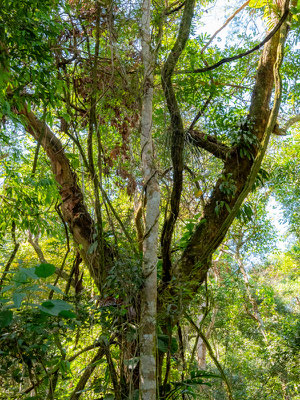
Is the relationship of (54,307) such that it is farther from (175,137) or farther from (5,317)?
(175,137)

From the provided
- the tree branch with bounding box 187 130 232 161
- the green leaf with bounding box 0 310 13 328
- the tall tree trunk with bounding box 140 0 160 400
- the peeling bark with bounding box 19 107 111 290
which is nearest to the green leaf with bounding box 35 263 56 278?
the green leaf with bounding box 0 310 13 328

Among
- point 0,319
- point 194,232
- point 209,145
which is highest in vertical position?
point 209,145

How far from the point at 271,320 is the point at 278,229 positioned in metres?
2.01

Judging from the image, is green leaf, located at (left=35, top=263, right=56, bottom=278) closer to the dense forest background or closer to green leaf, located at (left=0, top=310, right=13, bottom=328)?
the dense forest background

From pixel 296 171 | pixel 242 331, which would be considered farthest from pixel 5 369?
pixel 242 331

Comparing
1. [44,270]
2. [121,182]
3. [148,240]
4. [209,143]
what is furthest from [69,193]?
[44,270]

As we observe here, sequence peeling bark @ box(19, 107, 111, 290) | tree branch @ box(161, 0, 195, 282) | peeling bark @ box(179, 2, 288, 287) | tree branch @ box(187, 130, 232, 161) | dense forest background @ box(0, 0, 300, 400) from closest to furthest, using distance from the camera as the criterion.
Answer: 1. dense forest background @ box(0, 0, 300, 400)
2. tree branch @ box(161, 0, 195, 282)
3. peeling bark @ box(179, 2, 288, 287)
4. peeling bark @ box(19, 107, 111, 290)
5. tree branch @ box(187, 130, 232, 161)

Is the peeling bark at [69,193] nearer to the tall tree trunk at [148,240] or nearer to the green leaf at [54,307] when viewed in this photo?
the tall tree trunk at [148,240]

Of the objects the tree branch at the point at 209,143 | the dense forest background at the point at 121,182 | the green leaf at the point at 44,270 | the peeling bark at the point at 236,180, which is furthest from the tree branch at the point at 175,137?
the green leaf at the point at 44,270

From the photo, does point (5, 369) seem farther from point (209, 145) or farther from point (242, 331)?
point (242, 331)

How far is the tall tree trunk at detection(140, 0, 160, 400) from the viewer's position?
5.80ft

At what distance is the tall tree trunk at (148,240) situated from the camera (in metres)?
1.77

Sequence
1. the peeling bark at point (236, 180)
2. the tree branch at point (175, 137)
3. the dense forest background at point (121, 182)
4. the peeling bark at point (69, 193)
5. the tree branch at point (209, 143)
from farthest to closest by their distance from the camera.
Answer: the tree branch at point (209, 143)
the peeling bark at point (69, 193)
the peeling bark at point (236, 180)
the tree branch at point (175, 137)
the dense forest background at point (121, 182)

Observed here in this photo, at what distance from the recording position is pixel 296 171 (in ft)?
20.6
